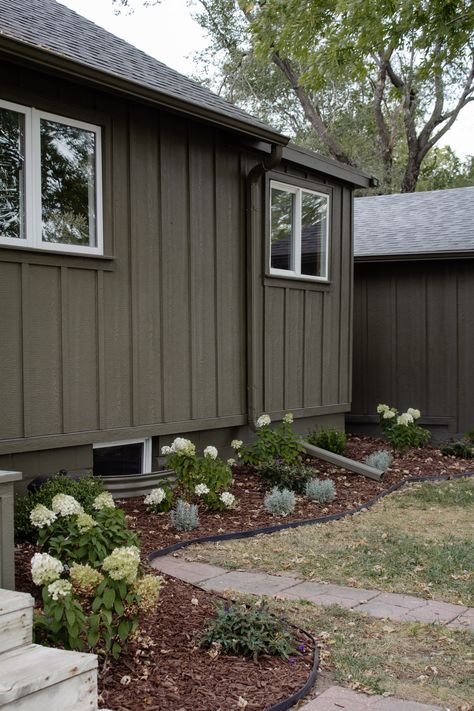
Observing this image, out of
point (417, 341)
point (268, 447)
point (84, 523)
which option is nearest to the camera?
point (84, 523)

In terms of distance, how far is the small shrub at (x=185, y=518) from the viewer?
5707 mm

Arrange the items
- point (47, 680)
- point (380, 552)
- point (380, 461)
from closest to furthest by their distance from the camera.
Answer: point (47, 680)
point (380, 552)
point (380, 461)

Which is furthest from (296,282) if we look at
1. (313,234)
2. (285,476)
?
(285,476)

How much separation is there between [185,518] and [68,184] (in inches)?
113

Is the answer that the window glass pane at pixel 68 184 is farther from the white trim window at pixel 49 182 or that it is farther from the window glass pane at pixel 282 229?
the window glass pane at pixel 282 229

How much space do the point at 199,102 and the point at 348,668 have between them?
17.4 ft

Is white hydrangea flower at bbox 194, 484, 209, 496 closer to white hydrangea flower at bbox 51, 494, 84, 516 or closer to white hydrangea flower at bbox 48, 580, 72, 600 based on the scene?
white hydrangea flower at bbox 51, 494, 84, 516

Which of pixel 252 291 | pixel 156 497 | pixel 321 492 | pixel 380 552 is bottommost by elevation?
pixel 380 552

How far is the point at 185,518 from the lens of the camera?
5.71 meters

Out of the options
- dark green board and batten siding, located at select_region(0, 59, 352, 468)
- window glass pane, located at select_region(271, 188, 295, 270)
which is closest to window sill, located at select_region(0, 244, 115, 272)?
dark green board and batten siding, located at select_region(0, 59, 352, 468)

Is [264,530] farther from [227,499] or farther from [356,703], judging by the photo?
[356,703]

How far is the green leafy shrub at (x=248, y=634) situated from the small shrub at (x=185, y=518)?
2.09m

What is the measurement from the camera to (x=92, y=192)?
21.0 feet

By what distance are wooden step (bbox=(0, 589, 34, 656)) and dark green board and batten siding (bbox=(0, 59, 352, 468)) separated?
285 cm
